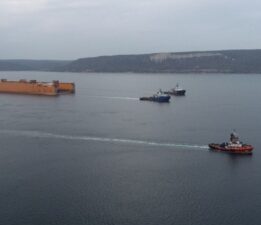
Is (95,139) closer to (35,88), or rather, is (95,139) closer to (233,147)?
(233,147)

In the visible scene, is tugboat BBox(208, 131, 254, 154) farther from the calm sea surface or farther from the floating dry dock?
the floating dry dock

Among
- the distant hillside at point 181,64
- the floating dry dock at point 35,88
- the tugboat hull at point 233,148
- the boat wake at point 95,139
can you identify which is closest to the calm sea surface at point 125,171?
the boat wake at point 95,139

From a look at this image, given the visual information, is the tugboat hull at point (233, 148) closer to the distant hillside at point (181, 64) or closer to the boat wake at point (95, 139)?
the boat wake at point (95, 139)

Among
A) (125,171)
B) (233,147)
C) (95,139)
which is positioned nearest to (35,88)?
(95,139)

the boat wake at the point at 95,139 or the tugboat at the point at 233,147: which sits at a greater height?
the tugboat at the point at 233,147

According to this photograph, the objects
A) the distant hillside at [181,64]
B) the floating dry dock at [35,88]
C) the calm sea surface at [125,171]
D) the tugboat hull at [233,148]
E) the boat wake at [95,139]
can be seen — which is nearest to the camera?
the calm sea surface at [125,171]

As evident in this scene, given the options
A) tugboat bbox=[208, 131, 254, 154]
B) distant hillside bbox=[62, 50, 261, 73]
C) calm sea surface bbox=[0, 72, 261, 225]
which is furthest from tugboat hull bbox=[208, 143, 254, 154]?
distant hillside bbox=[62, 50, 261, 73]
